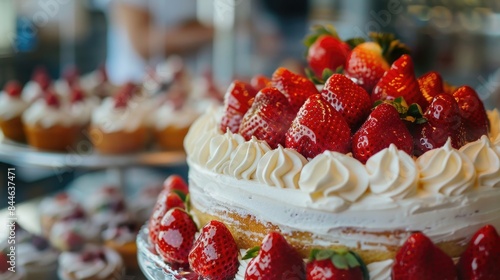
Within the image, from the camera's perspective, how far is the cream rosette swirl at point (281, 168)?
1.48m

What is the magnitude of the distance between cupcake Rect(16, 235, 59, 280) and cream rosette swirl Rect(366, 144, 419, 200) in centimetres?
150

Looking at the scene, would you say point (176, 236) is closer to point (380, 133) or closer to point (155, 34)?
point (380, 133)

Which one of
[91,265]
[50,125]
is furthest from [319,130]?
[50,125]

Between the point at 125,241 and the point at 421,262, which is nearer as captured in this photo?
the point at 421,262

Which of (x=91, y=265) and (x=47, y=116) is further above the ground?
(x=47, y=116)

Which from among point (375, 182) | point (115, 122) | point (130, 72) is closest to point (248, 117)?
point (375, 182)

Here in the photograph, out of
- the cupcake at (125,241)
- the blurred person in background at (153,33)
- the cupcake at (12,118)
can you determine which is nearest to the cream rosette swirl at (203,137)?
the cupcake at (125,241)

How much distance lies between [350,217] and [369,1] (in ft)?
16.1

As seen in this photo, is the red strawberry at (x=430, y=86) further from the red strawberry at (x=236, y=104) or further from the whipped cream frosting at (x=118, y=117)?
the whipped cream frosting at (x=118, y=117)

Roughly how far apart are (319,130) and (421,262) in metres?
0.37

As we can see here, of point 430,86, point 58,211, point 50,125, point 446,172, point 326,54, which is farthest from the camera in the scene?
point 50,125

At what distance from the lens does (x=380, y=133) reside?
1.47 meters

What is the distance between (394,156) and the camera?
1430 millimetres

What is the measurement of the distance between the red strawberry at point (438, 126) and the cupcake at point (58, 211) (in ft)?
5.88
